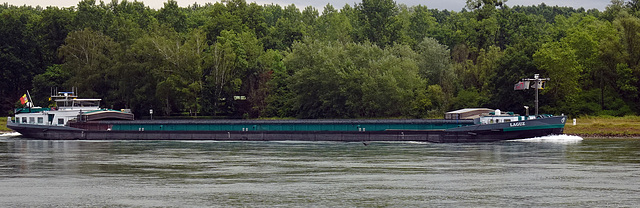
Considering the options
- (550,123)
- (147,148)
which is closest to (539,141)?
(550,123)

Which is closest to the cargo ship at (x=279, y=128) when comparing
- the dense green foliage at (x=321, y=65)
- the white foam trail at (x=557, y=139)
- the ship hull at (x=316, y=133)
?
the ship hull at (x=316, y=133)

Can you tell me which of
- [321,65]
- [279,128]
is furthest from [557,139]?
[321,65]

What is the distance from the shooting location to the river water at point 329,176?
111 ft

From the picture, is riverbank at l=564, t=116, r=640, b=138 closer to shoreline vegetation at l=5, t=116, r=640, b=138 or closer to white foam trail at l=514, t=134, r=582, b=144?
shoreline vegetation at l=5, t=116, r=640, b=138

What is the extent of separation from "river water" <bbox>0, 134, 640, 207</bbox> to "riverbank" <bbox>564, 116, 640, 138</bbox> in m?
11.1

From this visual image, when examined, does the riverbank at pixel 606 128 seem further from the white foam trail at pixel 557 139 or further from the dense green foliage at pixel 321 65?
the dense green foliage at pixel 321 65

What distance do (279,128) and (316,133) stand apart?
282 inches

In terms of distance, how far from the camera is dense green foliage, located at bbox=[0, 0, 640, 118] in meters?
101

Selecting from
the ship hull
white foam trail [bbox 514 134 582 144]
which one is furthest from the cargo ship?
white foam trail [bbox 514 134 582 144]

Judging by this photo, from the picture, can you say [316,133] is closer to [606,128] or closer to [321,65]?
[606,128]

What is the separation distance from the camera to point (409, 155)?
55375mm

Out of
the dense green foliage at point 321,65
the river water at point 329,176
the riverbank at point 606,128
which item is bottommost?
the river water at point 329,176

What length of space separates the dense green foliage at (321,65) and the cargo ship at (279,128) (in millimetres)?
23049

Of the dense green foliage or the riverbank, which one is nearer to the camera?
the riverbank
